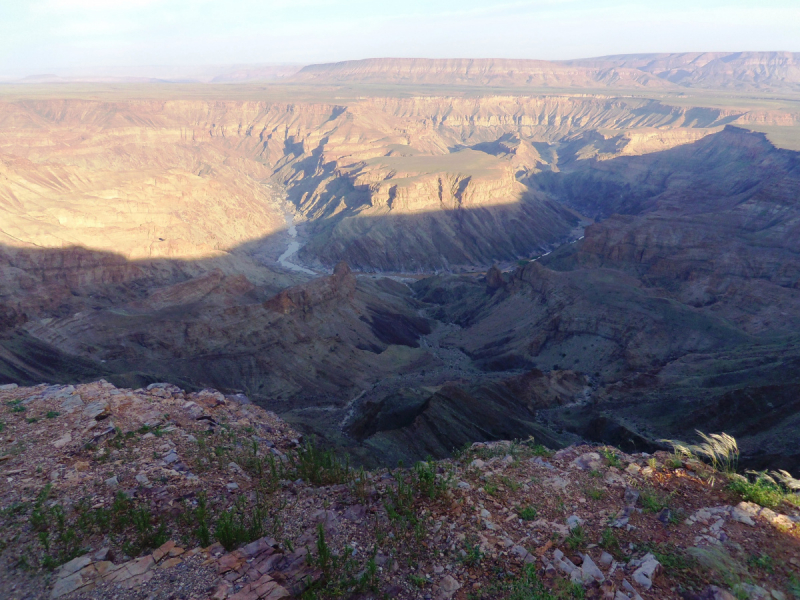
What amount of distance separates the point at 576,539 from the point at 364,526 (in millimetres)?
4786

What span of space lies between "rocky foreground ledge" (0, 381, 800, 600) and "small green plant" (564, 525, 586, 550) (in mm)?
42

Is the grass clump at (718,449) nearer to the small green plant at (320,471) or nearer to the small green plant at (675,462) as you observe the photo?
the small green plant at (675,462)

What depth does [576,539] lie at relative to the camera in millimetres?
11039

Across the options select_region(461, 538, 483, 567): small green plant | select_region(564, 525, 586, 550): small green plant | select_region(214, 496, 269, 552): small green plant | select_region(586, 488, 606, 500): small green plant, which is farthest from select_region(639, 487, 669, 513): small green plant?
select_region(214, 496, 269, 552): small green plant

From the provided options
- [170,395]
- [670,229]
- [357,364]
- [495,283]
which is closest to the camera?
[170,395]

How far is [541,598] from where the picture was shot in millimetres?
9461

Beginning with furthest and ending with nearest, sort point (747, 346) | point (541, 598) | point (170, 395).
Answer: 1. point (747, 346)
2. point (170, 395)
3. point (541, 598)

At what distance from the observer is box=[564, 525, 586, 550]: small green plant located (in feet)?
35.8

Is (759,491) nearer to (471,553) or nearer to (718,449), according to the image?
(718,449)

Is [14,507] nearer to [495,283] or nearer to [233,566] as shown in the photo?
[233,566]

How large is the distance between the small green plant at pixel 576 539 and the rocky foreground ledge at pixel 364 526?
0.04m

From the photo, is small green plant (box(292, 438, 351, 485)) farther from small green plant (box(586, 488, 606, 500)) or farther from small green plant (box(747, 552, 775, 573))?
small green plant (box(747, 552, 775, 573))

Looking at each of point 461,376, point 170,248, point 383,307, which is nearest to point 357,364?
point 461,376

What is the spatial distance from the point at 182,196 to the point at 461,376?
Result: 10850 centimetres
